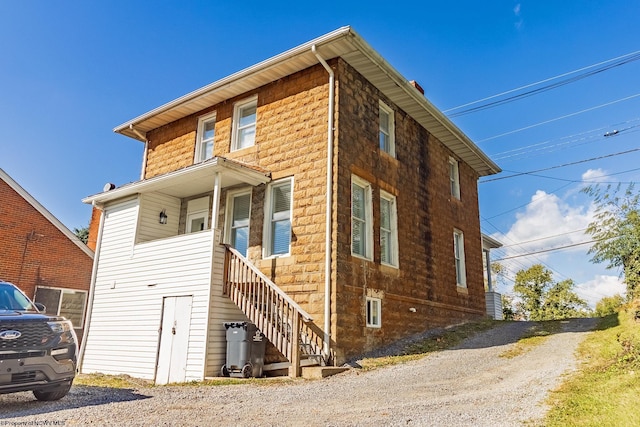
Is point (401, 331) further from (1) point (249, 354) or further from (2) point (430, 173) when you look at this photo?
(2) point (430, 173)

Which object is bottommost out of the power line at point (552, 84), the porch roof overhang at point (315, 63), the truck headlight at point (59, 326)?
the truck headlight at point (59, 326)

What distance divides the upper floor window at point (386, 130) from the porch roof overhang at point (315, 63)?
15.9 inches

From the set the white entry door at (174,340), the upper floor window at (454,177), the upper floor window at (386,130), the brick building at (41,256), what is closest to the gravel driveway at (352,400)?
the white entry door at (174,340)

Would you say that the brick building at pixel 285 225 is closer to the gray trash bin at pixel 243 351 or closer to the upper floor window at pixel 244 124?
the upper floor window at pixel 244 124

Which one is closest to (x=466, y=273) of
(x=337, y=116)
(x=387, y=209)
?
(x=387, y=209)

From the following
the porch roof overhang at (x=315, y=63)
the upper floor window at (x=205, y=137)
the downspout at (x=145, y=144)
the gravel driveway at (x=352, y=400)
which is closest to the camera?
the gravel driveway at (x=352, y=400)

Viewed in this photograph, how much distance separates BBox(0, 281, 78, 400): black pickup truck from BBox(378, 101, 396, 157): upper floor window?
8.98 metres

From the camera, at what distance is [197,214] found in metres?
12.4

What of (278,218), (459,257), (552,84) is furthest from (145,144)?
(552,84)

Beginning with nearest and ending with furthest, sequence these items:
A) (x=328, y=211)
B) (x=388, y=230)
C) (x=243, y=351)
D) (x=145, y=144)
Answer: (x=243, y=351), (x=328, y=211), (x=388, y=230), (x=145, y=144)

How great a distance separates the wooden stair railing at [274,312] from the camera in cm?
837

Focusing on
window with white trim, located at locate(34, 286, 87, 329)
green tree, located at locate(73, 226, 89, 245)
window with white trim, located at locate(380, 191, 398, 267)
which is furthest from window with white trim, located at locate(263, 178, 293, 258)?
green tree, located at locate(73, 226, 89, 245)

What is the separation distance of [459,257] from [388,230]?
5.19 m

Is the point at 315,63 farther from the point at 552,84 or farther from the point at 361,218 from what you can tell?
the point at 552,84
